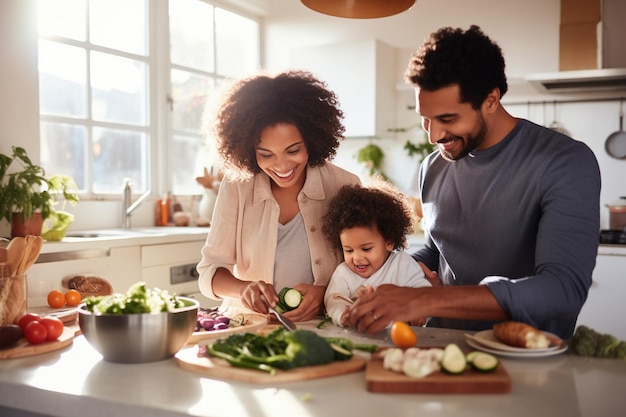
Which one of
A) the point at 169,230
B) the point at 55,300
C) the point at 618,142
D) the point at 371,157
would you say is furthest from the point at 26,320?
the point at 618,142

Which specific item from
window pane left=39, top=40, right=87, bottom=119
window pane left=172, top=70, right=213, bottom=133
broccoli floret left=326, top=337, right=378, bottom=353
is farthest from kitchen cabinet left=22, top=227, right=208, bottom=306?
broccoli floret left=326, top=337, right=378, bottom=353

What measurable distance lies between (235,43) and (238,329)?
158 inches

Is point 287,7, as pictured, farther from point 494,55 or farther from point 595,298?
point 494,55

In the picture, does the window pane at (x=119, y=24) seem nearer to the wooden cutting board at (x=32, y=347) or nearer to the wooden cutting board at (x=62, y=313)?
the wooden cutting board at (x=62, y=313)

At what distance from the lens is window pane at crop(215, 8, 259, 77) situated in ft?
16.5

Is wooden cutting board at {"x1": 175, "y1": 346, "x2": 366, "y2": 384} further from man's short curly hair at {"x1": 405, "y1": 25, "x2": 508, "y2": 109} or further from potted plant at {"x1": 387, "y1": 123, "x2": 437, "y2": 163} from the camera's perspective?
potted plant at {"x1": 387, "y1": 123, "x2": 437, "y2": 163}

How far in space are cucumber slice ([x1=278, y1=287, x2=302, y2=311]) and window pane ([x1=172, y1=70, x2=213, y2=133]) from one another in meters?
3.06

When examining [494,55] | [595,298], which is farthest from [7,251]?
[595,298]

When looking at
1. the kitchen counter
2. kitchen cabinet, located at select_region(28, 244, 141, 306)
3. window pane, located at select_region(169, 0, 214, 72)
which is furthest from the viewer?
window pane, located at select_region(169, 0, 214, 72)

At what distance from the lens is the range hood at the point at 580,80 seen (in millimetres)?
3793

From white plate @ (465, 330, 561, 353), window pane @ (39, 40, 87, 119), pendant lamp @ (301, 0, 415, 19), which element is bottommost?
white plate @ (465, 330, 561, 353)

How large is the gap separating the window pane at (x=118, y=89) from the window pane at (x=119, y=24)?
0.10 metres

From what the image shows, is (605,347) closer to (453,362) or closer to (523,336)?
(523,336)

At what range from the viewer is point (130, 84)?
4301 millimetres
